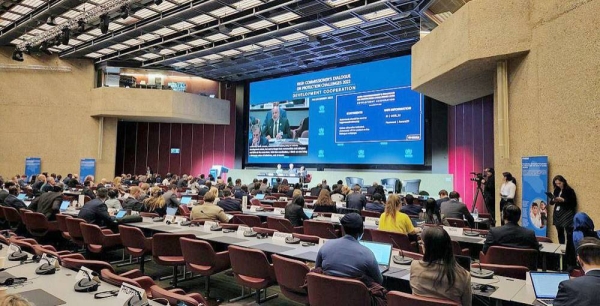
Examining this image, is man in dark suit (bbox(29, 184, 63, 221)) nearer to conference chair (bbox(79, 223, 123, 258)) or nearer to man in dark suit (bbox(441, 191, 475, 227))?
conference chair (bbox(79, 223, 123, 258))

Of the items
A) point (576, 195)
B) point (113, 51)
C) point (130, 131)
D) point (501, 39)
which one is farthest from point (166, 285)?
point (130, 131)

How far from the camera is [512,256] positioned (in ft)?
12.8

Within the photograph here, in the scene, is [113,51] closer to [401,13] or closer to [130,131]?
[130,131]

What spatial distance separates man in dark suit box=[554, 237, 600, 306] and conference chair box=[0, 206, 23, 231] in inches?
309

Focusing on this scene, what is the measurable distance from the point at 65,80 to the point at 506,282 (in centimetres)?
1890

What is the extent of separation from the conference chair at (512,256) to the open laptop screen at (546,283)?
1.21m

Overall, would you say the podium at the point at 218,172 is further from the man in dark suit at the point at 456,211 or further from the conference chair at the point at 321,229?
the man in dark suit at the point at 456,211


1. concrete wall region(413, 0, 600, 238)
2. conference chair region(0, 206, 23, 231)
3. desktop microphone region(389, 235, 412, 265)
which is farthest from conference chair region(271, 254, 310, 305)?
conference chair region(0, 206, 23, 231)

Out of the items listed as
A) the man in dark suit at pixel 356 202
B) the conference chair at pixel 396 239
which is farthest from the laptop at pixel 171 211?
the conference chair at pixel 396 239

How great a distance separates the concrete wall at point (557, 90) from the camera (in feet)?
18.1

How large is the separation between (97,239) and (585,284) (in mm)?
5421

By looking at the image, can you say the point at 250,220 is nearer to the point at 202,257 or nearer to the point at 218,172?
the point at 202,257

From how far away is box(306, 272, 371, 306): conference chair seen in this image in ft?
8.82

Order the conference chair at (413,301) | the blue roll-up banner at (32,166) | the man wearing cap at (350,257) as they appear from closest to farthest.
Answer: the conference chair at (413,301), the man wearing cap at (350,257), the blue roll-up banner at (32,166)
